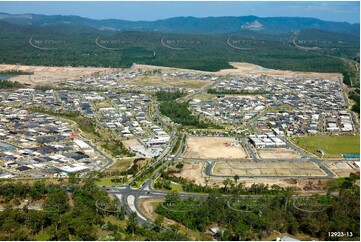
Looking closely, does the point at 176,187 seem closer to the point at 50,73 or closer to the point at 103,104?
the point at 103,104

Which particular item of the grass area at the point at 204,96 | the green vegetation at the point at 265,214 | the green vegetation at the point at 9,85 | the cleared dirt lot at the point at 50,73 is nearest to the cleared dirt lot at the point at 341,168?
the green vegetation at the point at 265,214

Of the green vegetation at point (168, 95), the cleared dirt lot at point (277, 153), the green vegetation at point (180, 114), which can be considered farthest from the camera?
the green vegetation at point (168, 95)

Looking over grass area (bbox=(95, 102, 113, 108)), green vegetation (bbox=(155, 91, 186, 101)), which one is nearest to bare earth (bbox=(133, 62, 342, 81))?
green vegetation (bbox=(155, 91, 186, 101))

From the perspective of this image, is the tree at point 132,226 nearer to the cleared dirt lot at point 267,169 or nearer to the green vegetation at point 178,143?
the cleared dirt lot at point 267,169

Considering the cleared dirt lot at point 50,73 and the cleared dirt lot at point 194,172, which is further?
the cleared dirt lot at point 50,73

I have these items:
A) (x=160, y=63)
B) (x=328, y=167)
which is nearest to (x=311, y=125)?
(x=328, y=167)

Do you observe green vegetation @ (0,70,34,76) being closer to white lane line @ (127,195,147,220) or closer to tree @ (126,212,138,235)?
white lane line @ (127,195,147,220)
